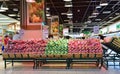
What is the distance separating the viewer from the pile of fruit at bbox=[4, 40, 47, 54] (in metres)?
11.1

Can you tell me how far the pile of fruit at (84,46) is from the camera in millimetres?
10828

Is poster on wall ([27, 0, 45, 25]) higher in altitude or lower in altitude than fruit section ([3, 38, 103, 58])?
higher

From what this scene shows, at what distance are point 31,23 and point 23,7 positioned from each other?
0.87 meters

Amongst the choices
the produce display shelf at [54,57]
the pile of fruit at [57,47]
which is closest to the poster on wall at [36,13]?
the pile of fruit at [57,47]

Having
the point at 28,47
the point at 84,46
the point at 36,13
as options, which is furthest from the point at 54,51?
the point at 36,13

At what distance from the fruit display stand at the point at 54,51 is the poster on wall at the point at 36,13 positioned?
1443 mm

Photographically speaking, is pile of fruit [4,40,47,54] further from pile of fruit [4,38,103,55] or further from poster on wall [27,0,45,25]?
poster on wall [27,0,45,25]

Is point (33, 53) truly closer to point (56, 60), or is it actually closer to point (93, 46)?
point (56, 60)

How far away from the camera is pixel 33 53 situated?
1106 cm

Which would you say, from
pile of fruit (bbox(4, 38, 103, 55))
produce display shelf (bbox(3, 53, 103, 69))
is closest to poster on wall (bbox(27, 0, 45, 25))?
pile of fruit (bbox(4, 38, 103, 55))

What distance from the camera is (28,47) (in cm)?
1125

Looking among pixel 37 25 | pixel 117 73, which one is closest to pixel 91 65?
pixel 117 73

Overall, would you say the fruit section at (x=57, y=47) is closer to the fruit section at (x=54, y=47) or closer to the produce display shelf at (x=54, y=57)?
the fruit section at (x=54, y=47)

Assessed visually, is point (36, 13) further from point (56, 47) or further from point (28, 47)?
point (56, 47)
